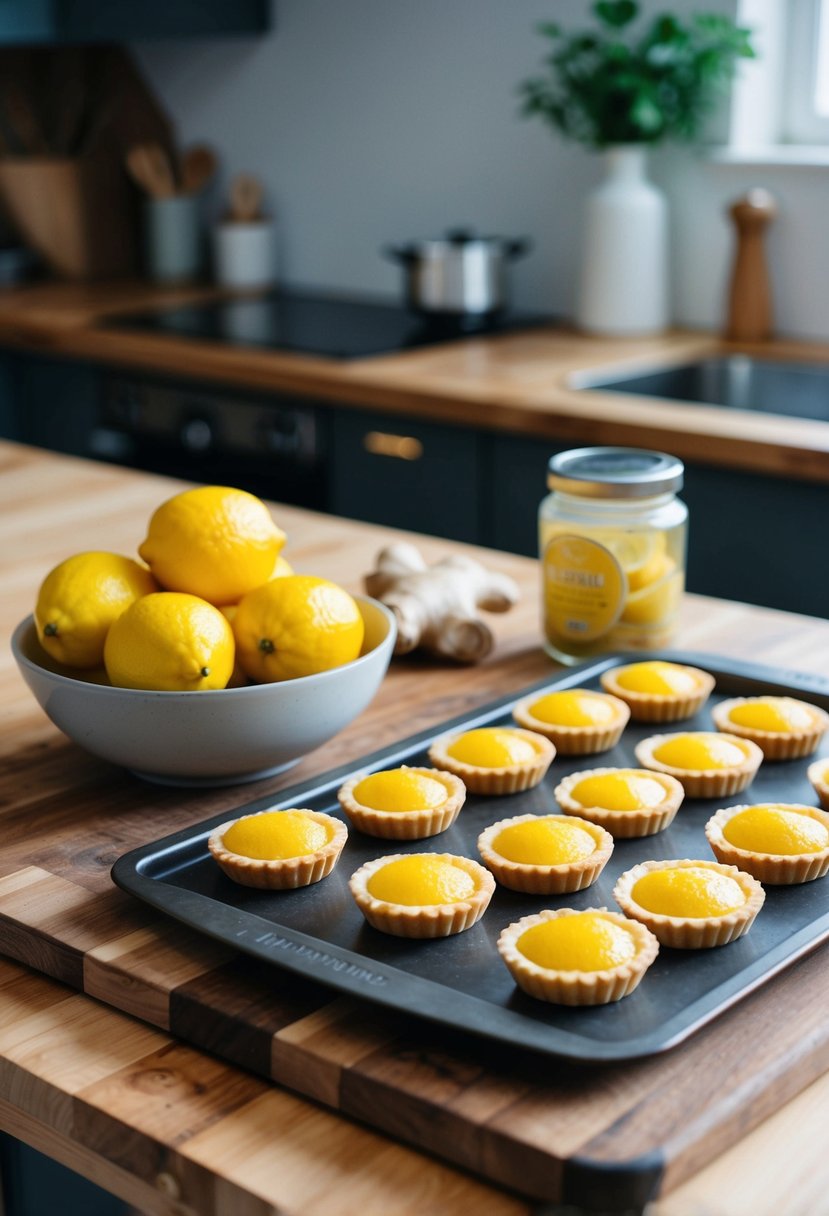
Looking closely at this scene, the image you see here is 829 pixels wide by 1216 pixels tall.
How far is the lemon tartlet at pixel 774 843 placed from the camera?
87cm

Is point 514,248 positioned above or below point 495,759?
above

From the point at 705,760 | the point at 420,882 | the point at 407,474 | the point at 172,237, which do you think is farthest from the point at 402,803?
the point at 172,237

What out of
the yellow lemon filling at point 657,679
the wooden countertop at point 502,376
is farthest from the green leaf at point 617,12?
the yellow lemon filling at point 657,679

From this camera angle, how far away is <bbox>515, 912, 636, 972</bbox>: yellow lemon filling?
0.75 m

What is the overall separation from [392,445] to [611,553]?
130 cm

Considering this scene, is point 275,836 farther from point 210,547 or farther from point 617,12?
point 617,12

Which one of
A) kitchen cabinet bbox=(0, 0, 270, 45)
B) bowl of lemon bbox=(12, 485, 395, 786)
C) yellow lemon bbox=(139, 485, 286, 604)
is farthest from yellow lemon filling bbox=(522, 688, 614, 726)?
kitchen cabinet bbox=(0, 0, 270, 45)

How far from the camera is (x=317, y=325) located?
3012 millimetres

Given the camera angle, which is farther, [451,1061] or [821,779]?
[821,779]

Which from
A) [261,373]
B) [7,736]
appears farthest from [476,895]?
[261,373]

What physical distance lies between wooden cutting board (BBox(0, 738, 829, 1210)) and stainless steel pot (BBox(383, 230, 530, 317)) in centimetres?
212

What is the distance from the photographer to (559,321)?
10.1 feet

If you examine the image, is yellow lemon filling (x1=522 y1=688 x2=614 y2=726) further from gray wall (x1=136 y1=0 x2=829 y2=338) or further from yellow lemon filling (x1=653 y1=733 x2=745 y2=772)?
gray wall (x1=136 y1=0 x2=829 y2=338)

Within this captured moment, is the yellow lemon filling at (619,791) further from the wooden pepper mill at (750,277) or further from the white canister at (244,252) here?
the white canister at (244,252)
